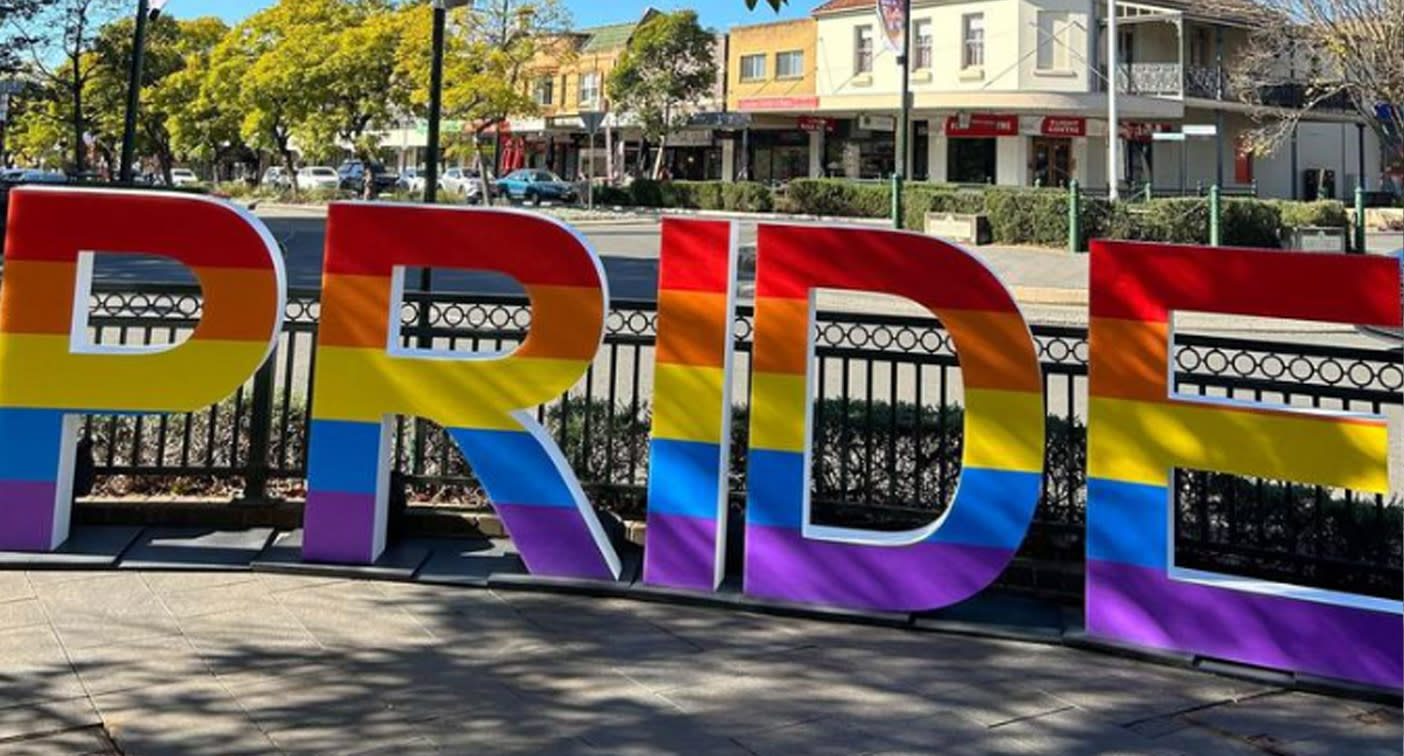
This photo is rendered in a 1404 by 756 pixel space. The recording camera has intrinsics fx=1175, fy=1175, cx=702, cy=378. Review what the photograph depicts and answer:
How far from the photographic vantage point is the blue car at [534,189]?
4528 cm

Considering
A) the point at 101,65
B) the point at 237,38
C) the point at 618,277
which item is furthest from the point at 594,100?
the point at 618,277

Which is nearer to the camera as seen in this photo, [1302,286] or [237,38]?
[1302,286]

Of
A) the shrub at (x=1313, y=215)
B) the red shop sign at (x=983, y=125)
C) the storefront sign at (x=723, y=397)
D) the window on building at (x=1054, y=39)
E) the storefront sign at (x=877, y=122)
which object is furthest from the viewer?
the storefront sign at (x=877, y=122)

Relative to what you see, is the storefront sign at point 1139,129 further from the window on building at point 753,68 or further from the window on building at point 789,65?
the window on building at point 753,68

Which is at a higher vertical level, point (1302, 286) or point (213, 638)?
point (1302, 286)

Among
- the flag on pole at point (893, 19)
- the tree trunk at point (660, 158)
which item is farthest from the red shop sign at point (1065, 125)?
the tree trunk at point (660, 158)

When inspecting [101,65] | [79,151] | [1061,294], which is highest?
[101,65]

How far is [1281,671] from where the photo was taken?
15.0 feet

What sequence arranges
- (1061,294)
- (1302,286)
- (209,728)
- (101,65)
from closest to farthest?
(209,728)
(1302,286)
(1061,294)
(101,65)

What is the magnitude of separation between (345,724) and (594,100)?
5843 cm

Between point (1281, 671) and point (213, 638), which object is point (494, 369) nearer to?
point (213, 638)

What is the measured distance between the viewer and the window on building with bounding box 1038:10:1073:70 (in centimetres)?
4034

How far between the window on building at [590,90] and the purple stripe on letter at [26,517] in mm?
55673

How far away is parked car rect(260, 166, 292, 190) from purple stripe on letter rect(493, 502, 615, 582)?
50944mm
